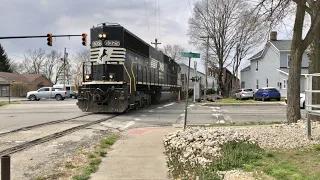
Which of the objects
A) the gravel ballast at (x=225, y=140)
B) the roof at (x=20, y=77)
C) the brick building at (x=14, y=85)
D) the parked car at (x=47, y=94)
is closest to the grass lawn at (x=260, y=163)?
the gravel ballast at (x=225, y=140)

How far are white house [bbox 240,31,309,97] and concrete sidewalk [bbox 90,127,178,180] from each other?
3529cm

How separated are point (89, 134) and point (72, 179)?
614 centimetres

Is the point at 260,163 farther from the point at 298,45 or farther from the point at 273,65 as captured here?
the point at 273,65

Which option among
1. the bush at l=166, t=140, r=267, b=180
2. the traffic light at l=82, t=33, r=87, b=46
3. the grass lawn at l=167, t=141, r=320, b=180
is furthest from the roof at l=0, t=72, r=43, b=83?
the grass lawn at l=167, t=141, r=320, b=180

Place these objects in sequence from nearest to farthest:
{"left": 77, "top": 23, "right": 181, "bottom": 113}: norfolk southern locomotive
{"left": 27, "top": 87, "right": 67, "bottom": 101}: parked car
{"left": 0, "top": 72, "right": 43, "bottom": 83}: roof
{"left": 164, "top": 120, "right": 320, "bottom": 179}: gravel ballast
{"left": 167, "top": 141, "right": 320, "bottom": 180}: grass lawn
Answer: {"left": 167, "top": 141, "right": 320, "bottom": 180}: grass lawn < {"left": 164, "top": 120, "right": 320, "bottom": 179}: gravel ballast < {"left": 77, "top": 23, "right": 181, "bottom": 113}: norfolk southern locomotive < {"left": 27, "top": 87, "right": 67, "bottom": 101}: parked car < {"left": 0, "top": 72, "right": 43, "bottom": 83}: roof

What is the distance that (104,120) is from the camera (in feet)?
56.8

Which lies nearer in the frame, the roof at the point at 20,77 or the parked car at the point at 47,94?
the parked car at the point at 47,94

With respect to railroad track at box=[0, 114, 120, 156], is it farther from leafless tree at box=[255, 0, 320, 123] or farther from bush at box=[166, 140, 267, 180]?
leafless tree at box=[255, 0, 320, 123]

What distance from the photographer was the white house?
46594mm

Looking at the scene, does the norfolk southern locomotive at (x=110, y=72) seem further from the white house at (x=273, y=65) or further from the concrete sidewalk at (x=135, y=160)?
the white house at (x=273, y=65)

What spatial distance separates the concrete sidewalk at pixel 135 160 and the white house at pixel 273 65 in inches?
1389

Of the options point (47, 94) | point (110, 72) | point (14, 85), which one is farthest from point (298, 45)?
point (14, 85)

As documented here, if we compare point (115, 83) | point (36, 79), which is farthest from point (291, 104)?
point (36, 79)

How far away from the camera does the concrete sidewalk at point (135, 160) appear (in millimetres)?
7148
